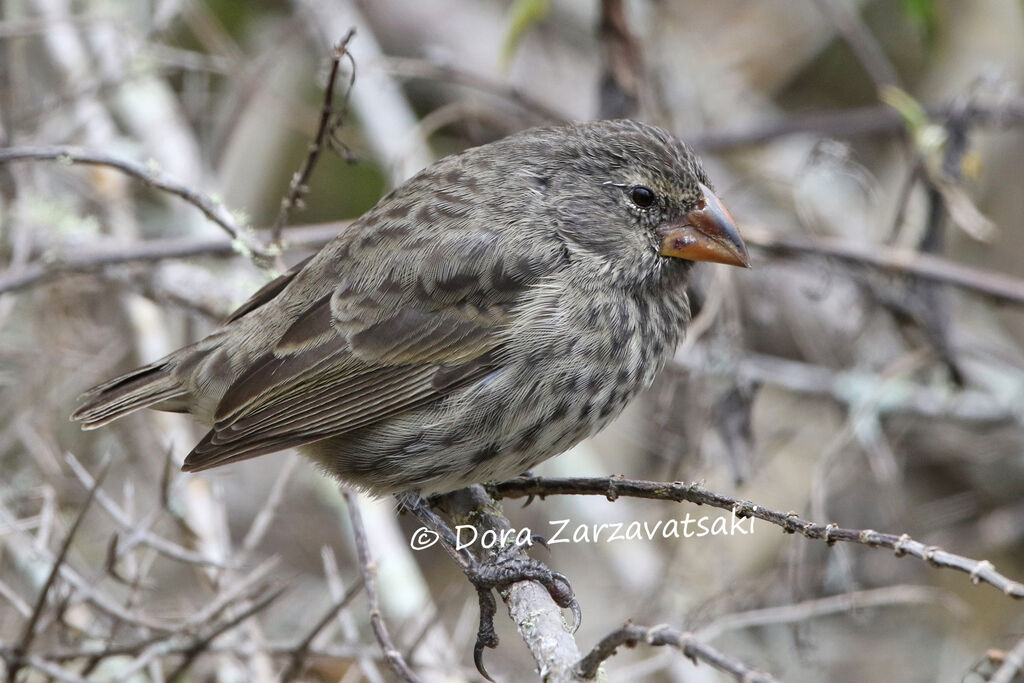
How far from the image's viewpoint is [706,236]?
348 centimetres

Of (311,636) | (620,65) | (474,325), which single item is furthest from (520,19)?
Result: (311,636)

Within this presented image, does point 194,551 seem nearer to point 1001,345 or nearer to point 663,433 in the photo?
point 663,433

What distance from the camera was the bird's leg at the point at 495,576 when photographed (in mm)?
2900

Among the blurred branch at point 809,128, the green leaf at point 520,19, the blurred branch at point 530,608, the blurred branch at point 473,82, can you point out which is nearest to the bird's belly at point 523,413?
the blurred branch at point 530,608

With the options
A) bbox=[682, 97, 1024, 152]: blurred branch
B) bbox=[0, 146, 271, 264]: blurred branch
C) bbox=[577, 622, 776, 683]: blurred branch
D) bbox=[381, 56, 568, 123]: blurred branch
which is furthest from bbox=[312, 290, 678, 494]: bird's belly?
bbox=[682, 97, 1024, 152]: blurred branch

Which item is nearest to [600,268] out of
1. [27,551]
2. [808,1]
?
[27,551]

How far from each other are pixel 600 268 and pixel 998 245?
17.5ft

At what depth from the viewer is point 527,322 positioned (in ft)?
11.0

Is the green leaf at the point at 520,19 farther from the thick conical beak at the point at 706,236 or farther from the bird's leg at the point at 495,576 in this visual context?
the bird's leg at the point at 495,576

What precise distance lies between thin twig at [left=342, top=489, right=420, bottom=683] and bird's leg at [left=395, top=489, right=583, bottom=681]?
0.70ft

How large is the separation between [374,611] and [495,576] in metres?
0.34

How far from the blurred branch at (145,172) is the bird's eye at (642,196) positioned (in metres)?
1.10

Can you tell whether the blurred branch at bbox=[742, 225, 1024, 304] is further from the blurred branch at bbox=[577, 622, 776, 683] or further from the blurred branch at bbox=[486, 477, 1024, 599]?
the blurred branch at bbox=[577, 622, 776, 683]

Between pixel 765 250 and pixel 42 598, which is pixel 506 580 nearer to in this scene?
pixel 42 598
